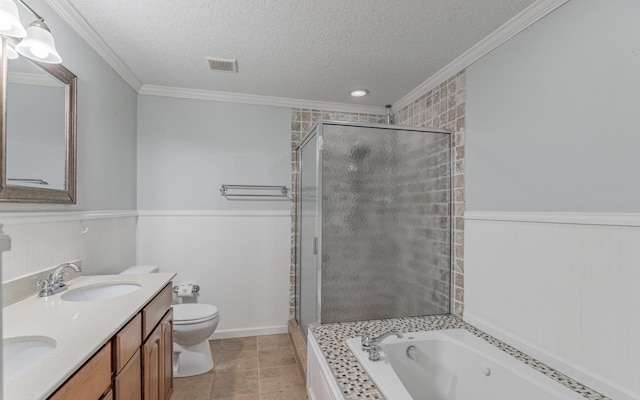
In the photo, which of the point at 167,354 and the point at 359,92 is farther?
the point at 359,92

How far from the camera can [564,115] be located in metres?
1.56

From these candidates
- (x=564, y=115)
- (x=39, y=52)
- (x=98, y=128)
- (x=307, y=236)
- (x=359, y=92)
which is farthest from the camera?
(x=359, y=92)

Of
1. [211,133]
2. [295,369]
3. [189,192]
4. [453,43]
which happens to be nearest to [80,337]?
[295,369]

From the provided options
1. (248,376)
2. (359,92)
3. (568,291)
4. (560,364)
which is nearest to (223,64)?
(359,92)

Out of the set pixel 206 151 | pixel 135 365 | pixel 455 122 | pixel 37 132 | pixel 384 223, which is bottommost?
pixel 135 365

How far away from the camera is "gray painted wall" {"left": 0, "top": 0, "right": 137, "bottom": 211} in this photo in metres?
1.77

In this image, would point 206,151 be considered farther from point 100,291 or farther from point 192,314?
point 100,291

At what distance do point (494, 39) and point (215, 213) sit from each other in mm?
2582

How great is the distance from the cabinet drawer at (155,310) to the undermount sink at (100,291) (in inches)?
5.9

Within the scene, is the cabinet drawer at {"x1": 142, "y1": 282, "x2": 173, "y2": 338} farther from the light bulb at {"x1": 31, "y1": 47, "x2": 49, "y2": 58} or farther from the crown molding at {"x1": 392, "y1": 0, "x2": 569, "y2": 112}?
the crown molding at {"x1": 392, "y1": 0, "x2": 569, "y2": 112}

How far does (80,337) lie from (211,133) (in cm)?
223

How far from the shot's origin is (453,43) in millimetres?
2062

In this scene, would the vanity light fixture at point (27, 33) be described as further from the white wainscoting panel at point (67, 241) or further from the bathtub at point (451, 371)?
the bathtub at point (451, 371)

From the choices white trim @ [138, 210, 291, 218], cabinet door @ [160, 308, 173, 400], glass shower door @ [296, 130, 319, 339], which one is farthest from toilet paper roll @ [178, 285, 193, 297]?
glass shower door @ [296, 130, 319, 339]
